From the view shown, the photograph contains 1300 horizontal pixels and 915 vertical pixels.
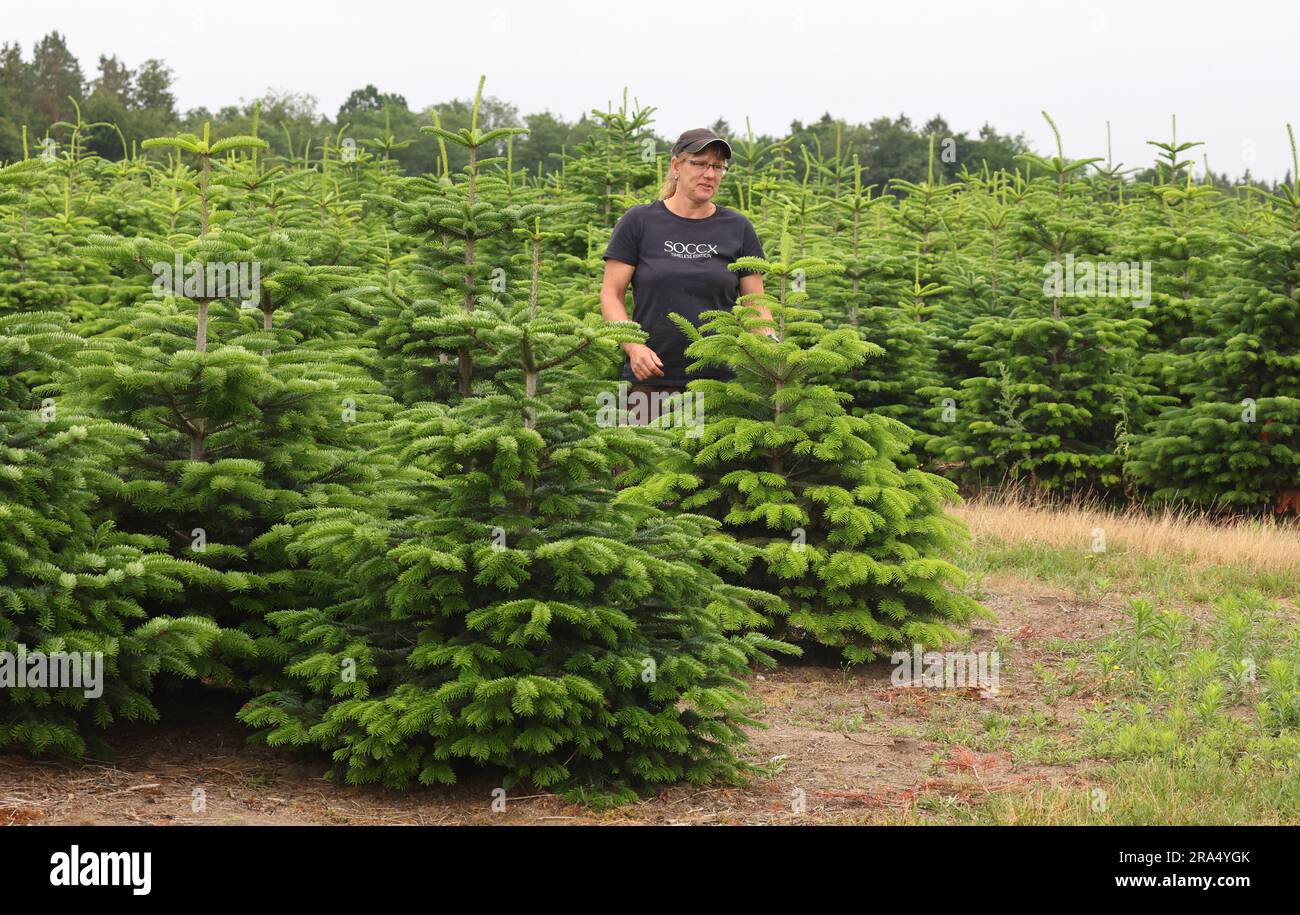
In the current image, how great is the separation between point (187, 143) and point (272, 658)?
225cm

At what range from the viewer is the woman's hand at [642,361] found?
7.08 m

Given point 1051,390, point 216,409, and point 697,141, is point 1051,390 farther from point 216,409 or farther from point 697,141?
point 216,409

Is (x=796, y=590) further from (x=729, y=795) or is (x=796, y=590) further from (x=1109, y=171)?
(x=1109, y=171)

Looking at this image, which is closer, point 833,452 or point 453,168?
A: point 833,452

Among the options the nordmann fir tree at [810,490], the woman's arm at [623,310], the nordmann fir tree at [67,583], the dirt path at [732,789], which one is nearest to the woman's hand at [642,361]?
the woman's arm at [623,310]

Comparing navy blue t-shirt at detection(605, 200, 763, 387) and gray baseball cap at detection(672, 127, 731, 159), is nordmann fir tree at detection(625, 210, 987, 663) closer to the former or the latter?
navy blue t-shirt at detection(605, 200, 763, 387)

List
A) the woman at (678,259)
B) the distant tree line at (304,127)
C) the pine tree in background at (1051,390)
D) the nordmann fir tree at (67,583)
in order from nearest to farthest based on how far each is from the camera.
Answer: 1. the nordmann fir tree at (67,583)
2. the woman at (678,259)
3. the pine tree in background at (1051,390)
4. the distant tree line at (304,127)

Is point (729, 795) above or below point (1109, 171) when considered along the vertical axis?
below

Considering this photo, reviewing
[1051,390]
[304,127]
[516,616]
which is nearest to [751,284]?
[516,616]

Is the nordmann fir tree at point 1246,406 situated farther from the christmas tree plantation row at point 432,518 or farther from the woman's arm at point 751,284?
the woman's arm at point 751,284

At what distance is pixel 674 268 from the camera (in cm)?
757

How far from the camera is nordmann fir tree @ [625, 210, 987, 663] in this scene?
7051mm

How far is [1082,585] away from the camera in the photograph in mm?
9297

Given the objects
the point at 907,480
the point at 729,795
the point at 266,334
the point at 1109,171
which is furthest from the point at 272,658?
the point at 1109,171
